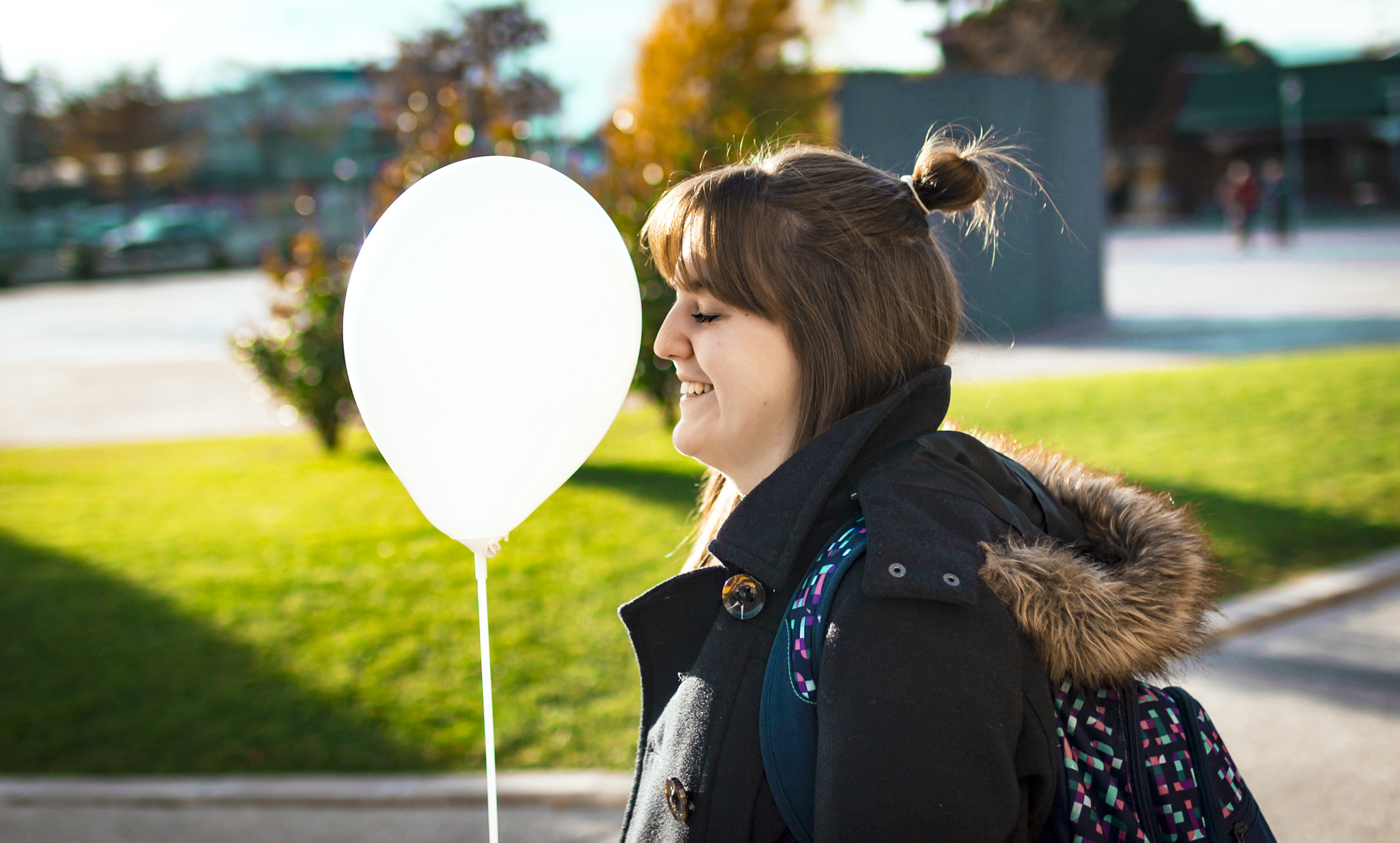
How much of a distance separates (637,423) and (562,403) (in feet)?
25.1

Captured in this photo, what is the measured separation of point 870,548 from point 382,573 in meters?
4.63

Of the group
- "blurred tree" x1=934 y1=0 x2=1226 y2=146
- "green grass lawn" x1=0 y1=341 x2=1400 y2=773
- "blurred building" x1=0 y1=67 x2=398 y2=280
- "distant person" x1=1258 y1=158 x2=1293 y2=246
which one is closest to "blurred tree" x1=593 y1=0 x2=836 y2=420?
"green grass lawn" x1=0 y1=341 x2=1400 y2=773

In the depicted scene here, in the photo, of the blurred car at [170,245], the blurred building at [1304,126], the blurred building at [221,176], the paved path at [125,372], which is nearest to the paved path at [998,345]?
the paved path at [125,372]

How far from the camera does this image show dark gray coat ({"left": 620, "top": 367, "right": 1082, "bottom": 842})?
1272 millimetres

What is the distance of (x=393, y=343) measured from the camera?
1.68m

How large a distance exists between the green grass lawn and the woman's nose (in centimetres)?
233

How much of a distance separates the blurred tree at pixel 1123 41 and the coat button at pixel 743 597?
39278mm

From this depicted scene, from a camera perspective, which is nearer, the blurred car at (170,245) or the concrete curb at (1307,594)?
the concrete curb at (1307,594)

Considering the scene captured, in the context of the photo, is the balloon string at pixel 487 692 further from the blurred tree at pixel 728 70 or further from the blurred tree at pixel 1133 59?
the blurred tree at pixel 1133 59

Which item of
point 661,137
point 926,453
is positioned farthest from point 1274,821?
point 661,137

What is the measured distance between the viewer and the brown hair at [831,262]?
61.2 inches

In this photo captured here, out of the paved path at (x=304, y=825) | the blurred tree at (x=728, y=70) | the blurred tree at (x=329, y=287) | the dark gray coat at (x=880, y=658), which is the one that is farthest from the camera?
the blurred tree at (x=728, y=70)

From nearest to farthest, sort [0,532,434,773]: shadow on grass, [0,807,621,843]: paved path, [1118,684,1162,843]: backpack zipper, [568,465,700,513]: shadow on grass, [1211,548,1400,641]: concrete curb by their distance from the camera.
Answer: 1. [1118,684,1162,843]: backpack zipper
2. [0,807,621,843]: paved path
3. [0,532,434,773]: shadow on grass
4. [1211,548,1400,641]: concrete curb
5. [568,465,700,513]: shadow on grass

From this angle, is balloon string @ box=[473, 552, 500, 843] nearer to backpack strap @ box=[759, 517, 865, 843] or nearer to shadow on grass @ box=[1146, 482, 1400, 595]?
backpack strap @ box=[759, 517, 865, 843]
